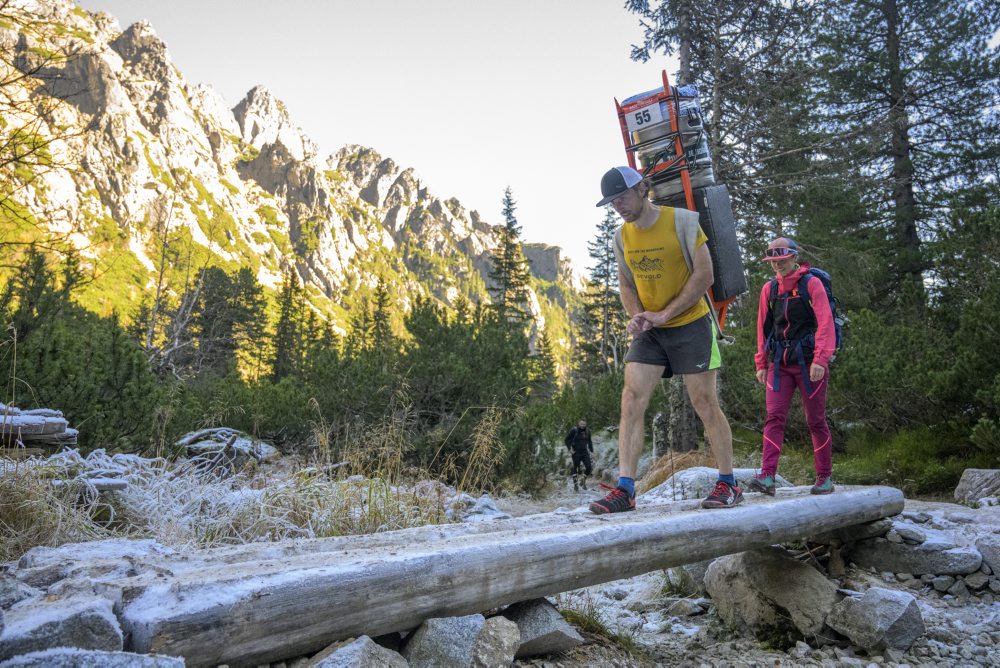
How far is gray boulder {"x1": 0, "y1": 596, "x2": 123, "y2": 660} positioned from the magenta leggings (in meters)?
3.94

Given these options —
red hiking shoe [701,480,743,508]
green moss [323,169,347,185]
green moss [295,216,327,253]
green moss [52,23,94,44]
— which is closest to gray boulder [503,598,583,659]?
red hiking shoe [701,480,743,508]

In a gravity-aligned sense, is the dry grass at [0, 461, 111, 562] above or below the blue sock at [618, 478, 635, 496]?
above

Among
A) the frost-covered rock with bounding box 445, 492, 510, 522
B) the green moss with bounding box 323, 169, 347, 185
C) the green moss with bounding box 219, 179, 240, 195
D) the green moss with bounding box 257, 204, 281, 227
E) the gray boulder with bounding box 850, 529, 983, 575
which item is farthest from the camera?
the green moss with bounding box 323, 169, 347, 185

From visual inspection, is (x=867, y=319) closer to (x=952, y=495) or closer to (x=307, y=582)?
(x=952, y=495)

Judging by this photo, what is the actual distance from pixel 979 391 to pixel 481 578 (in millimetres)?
7046

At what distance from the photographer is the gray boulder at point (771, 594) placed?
3669mm

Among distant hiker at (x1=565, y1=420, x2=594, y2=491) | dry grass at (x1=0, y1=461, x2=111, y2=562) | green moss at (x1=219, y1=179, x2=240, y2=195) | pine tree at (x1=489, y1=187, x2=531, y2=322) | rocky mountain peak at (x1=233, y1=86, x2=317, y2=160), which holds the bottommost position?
distant hiker at (x1=565, y1=420, x2=594, y2=491)

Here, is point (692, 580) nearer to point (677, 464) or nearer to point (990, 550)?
point (990, 550)

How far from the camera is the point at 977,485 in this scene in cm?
647

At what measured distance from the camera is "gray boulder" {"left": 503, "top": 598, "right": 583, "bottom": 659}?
8.45ft

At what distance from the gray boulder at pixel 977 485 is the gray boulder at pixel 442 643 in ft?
21.5

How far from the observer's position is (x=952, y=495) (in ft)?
23.6

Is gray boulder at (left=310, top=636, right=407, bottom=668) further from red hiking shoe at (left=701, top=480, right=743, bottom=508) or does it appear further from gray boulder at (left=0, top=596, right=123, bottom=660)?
red hiking shoe at (left=701, top=480, right=743, bottom=508)

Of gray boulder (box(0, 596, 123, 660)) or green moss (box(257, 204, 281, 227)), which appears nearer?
gray boulder (box(0, 596, 123, 660))
